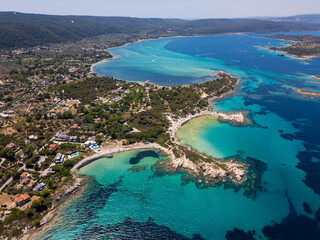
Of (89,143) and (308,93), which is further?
(308,93)

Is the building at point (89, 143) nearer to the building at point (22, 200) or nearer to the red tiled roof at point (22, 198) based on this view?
the red tiled roof at point (22, 198)

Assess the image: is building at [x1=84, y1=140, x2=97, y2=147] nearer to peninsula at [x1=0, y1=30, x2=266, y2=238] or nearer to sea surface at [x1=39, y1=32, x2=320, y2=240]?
peninsula at [x1=0, y1=30, x2=266, y2=238]

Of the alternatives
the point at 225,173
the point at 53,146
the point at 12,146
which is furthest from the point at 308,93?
the point at 12,146

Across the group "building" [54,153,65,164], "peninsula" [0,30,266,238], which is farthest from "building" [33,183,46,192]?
"building" [54,153,65,164]

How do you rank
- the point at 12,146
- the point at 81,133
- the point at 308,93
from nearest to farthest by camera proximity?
the point at 12,146, the point at 81,133, the point at 308,93

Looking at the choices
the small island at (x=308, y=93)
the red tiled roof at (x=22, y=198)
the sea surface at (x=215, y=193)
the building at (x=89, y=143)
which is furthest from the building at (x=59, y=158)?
the small island at (x=308, y=93)

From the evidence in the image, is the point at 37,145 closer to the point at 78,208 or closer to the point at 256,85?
the point at 78,208

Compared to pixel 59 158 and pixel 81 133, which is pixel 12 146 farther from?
pixel 81 133

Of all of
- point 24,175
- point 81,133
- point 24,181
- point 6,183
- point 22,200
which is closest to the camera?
point 22,200

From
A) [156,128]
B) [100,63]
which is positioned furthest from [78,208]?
[100,63]

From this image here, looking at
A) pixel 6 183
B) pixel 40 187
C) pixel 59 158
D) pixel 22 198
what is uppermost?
pixel 59 158
